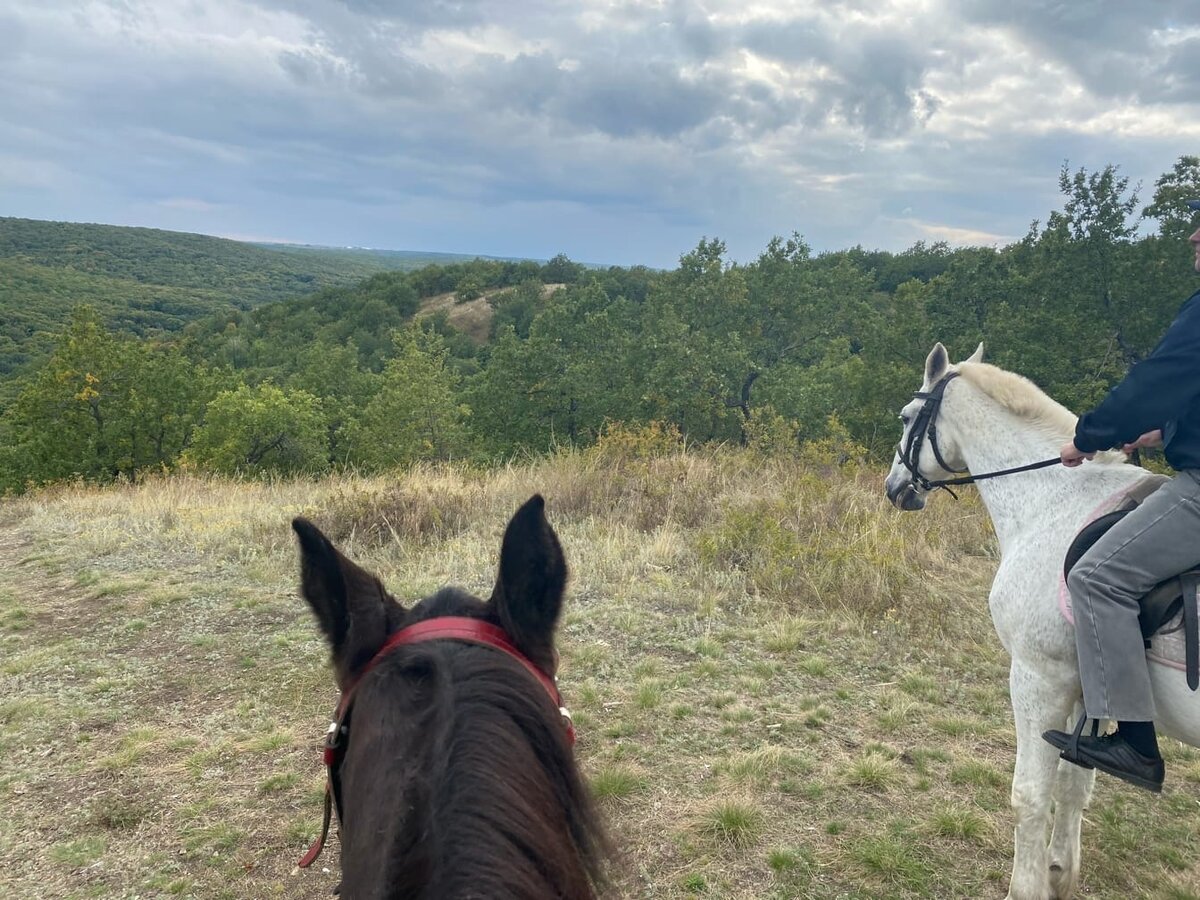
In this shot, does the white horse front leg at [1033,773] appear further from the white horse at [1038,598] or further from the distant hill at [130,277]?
the distant hill at [130,277]

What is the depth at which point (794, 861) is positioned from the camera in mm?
2996

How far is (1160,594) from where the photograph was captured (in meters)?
2.30

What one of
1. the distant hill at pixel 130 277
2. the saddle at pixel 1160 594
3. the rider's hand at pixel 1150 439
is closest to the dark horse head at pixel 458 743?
the saddle at pixel 1160 594

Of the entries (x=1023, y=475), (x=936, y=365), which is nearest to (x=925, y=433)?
(x=936, y=365)

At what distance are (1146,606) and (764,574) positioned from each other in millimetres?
3726

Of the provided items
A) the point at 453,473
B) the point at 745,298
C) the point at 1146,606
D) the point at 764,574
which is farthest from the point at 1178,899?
the point at 745,298

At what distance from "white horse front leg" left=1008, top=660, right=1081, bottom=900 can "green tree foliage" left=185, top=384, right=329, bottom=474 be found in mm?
22340

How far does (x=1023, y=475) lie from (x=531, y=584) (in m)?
2.65

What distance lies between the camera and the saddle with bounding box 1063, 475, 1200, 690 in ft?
7.21

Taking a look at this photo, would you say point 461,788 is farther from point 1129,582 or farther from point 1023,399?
point 1023,399

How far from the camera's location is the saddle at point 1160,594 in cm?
→ 220

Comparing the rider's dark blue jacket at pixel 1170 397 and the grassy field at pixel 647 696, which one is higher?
the rider's dark blue jacket at pixel 1170 397

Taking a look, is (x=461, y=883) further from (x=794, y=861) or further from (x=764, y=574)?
(x=764, y=574)

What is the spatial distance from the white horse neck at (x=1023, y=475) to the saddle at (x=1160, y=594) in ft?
0.50
